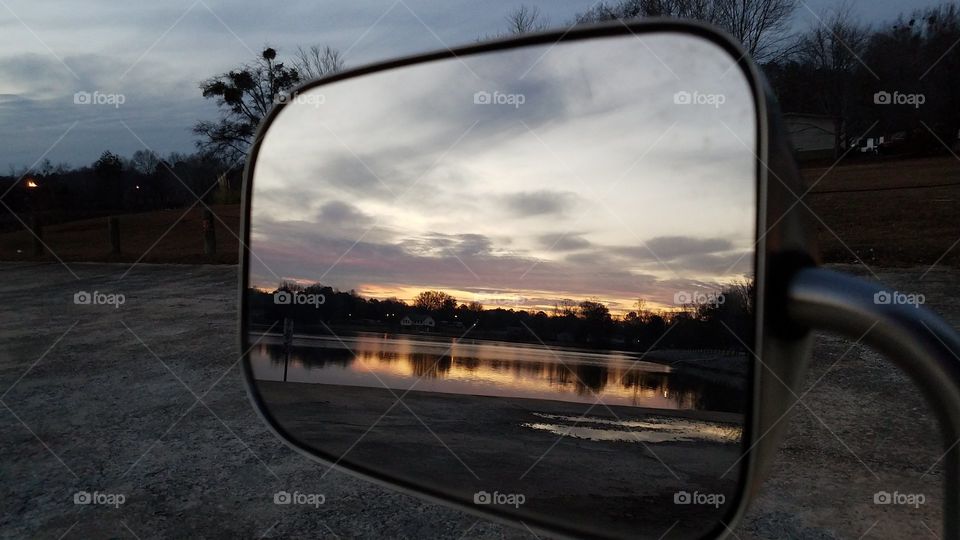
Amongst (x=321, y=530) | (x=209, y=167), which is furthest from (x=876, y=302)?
(x=209, y=167)

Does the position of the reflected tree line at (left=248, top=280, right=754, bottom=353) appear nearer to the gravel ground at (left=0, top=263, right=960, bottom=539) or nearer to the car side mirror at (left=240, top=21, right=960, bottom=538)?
the car side mirror at (left=240, top=21, right=960, bottom=538)

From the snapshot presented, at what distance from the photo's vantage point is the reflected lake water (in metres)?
0.85

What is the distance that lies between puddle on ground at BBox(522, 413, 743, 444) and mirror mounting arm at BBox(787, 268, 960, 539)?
29 cm

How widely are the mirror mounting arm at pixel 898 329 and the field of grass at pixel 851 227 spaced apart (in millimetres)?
136

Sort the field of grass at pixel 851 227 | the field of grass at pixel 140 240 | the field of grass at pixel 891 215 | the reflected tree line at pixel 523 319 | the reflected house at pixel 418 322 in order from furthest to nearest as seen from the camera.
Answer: the field of grass at pixel 140 240, the field of grass at pixel 851 227, the field of grass at pixel 891 215, the reflected house at pixel 418 322, the reflected tree line at pixel 523 319

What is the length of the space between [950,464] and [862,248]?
12478 mm

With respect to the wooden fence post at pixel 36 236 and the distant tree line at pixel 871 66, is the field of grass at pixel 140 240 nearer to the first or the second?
the wooden fence post at pixel 36 236

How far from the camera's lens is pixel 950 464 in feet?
1.94

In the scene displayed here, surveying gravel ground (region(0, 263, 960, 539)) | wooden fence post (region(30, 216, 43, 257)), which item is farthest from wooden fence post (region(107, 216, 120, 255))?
gravel ground (region(0, 263, 960, 539))

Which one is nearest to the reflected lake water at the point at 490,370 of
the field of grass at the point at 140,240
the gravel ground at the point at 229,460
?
the gravel ground at the point at 229,460

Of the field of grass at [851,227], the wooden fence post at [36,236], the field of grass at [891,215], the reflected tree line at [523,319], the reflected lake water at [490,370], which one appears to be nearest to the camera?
the reflected tree line at [523,319]

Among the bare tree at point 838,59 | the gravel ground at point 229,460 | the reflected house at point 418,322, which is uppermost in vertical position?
the bare tree at point 838,59

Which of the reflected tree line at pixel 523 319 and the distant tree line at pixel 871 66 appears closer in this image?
the reflected tree line at pixel 523 319

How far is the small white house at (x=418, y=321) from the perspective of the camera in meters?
1.12
